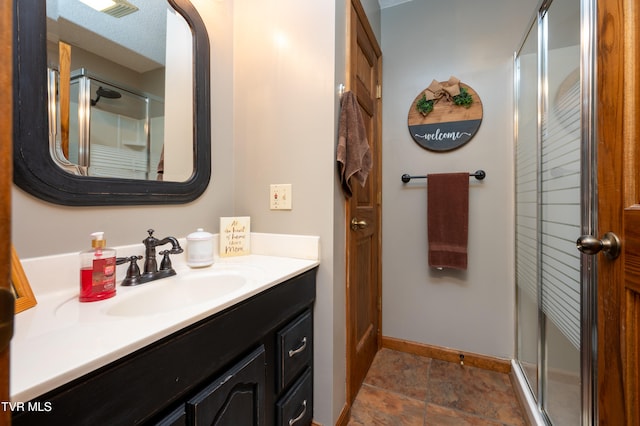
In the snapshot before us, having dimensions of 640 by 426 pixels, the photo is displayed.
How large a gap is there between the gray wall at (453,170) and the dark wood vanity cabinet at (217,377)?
106 cm

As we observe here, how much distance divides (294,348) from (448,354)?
1345 mm

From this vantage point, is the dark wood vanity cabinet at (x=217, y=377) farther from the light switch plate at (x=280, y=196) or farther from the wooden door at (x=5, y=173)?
the light switch plate at (x=280, y=196)


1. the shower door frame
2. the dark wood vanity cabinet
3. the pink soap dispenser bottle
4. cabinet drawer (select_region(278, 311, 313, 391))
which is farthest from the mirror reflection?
the shower door frame

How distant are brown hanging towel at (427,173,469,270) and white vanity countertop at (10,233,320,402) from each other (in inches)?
43.3

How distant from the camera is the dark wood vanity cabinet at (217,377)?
435 millimetres

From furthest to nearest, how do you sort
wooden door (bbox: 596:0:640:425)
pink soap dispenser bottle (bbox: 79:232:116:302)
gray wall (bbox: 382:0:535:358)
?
gray wall (bbox: 382:0:535:358), pink soap dispenser bottle (bbox: 79:232:116:302), wooden door (bbox: 596:0:640:425)

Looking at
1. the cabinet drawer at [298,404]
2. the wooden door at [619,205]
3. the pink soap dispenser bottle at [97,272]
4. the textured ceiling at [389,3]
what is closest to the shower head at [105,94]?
the pink soap dispenser bottle at [97,272]

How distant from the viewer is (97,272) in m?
0.73

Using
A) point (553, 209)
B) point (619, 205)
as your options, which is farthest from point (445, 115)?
point (619, 205)

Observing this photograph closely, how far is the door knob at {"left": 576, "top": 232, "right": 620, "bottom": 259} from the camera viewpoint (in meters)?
0.65

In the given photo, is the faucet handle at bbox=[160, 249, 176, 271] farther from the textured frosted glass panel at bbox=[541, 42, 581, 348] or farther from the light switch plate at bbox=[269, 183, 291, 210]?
the textured frosted glass panel at bbox=[541, 42, 581, 348]

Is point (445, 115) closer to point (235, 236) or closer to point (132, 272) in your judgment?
point (235, 236)

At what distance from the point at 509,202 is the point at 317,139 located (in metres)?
1.34

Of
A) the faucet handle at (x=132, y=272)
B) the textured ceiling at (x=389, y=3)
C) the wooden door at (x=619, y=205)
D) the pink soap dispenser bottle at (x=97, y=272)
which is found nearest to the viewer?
the wooden door at (x=619, y=205)
